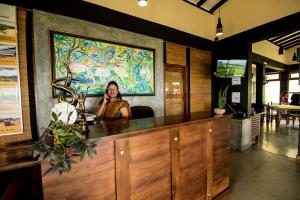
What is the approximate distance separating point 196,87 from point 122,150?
4.01 meters

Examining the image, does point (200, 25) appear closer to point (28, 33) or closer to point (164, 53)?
point (164, 53)

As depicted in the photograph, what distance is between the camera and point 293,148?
402 centimetres

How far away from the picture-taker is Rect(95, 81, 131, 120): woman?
2.47m

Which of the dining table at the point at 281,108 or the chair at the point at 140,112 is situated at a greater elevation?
the chair at the point at 140,112

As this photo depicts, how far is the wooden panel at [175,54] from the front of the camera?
405 centimetres

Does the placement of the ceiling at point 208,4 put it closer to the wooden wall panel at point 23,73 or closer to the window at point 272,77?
the wooden wall panel at point 23,73

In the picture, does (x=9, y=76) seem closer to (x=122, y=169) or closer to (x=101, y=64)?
(x=101, y=64)

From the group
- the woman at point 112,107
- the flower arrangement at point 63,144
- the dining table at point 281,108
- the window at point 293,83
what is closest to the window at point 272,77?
the window at point 293,83

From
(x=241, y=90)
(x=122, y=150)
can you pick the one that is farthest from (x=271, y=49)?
(x=122, y=150)

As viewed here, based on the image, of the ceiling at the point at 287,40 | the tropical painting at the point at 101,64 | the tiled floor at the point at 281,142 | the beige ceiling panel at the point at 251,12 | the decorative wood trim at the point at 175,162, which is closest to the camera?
the decorative wood trim at the point at 175,162

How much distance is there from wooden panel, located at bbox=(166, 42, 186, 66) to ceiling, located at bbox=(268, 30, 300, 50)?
14.9ft

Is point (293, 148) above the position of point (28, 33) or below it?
below

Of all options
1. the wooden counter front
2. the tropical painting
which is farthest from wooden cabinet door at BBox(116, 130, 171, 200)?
the tropical painting

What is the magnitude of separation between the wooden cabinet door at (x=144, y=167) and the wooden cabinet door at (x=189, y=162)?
0.31ft
